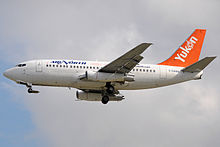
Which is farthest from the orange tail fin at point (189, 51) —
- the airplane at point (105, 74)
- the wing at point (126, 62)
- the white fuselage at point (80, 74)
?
the wing at point (126, 62)

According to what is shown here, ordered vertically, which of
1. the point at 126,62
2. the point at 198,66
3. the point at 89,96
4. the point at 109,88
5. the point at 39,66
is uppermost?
the point at 126,62

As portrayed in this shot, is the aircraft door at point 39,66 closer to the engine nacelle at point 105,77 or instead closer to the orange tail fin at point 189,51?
the engine nacelle at point 105,77

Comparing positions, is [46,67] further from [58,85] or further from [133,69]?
[133,69]

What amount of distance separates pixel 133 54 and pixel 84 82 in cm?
657

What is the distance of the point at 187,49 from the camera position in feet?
198

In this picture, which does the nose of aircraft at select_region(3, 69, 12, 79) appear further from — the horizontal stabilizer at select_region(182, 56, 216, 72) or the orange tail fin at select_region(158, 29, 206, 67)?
the horizontal stabilizer at select_region(182, 56, 216, 72)

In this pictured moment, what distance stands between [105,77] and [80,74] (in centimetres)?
285

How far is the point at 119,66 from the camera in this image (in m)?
53.2

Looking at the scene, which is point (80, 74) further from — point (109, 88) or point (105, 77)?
point (109, 88)

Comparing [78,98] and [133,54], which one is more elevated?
[133,54]

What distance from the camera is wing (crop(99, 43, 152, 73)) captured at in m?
50.9

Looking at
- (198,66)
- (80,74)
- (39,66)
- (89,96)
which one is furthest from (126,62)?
(39,66)

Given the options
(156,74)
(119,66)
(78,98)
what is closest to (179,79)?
(156,74)

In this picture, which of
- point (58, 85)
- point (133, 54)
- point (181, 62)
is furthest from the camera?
point (181, 62)
